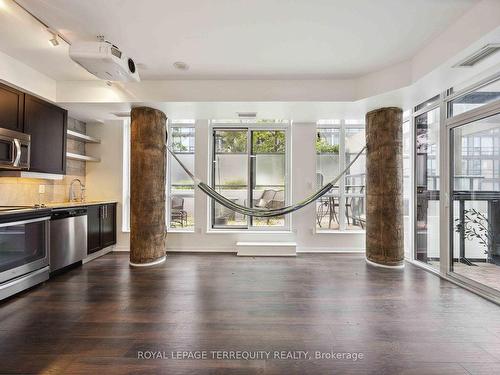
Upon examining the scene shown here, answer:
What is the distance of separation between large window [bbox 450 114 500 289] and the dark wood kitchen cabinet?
4.62 m

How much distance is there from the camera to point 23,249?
2.46m

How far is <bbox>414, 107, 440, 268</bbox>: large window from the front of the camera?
3.22m

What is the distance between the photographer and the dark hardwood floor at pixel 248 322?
4.92 feet

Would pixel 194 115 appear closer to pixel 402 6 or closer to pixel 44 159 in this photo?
pixel 44 159

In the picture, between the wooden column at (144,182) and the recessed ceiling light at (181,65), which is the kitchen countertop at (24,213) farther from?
the recessed ceiling light at (181,65)

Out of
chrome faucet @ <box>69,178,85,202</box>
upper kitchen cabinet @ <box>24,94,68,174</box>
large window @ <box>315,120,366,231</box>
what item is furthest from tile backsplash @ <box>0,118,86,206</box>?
large window @ <box>315,120,366,231</box>

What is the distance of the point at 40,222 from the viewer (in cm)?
262

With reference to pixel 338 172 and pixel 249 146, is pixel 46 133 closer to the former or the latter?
pixel 249 146

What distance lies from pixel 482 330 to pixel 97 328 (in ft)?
9.44

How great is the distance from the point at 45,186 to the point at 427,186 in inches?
204

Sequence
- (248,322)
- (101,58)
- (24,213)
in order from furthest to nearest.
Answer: (24,213), (101,58), (248,322)

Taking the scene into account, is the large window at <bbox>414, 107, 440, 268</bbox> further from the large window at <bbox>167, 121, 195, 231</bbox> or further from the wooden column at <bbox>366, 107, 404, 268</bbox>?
the large window at <bbox>167, 121, 195, 231</bbox>

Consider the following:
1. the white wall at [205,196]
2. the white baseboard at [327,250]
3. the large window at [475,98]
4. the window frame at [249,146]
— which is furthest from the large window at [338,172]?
the large window at [475,98]

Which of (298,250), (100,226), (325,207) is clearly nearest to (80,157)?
(100,226)
